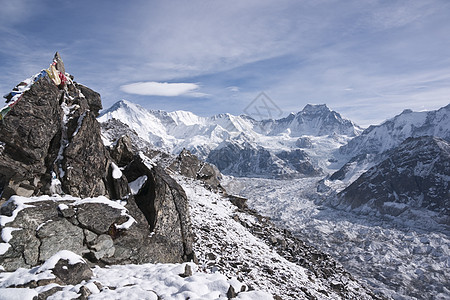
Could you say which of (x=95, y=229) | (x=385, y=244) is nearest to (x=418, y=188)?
(x=385, y=244)

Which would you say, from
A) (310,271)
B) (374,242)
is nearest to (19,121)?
(310,271)

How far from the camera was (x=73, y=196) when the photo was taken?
582 inches

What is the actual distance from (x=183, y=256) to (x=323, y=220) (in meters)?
152

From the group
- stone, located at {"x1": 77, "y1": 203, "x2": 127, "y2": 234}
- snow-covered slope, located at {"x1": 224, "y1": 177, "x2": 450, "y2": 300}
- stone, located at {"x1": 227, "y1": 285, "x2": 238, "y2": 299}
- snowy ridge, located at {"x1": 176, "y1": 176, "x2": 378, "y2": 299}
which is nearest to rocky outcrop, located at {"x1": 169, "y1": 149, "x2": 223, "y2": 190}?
snowy ridge, located at {"x1": 176, "y1": 176, "x2": 378, "y2": 299}

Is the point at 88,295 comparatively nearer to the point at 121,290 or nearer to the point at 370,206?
the point at 121,290

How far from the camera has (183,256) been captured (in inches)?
663

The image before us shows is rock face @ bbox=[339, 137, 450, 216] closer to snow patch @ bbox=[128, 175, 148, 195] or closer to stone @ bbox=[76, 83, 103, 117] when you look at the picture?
snow patch @ bbox=[128, 175, 148, 195]

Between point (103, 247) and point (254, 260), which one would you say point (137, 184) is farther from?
point (254, 260)

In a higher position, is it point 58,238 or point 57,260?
point 58,238

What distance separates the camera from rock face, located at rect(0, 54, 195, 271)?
39.1ft

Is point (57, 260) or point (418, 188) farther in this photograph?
point (418, 188)

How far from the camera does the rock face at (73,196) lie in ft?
39.1

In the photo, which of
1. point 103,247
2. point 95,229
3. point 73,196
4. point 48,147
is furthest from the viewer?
point 48,147

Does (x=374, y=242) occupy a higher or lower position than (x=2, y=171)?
lower
